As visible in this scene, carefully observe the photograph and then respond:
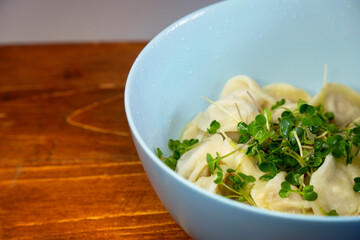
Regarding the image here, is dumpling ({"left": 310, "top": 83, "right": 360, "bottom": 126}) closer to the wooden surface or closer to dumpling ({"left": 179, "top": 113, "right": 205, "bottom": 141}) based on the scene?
dumpling ({"left": 179, "top": 113, "right": 205, "bottom": 141})

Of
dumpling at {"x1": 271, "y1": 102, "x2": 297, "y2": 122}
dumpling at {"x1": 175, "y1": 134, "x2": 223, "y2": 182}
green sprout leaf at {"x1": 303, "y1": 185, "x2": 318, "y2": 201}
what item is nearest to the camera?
green sprout leaf at {"x1": 303, "y1": 185, "x2": 318, "y2": 201}

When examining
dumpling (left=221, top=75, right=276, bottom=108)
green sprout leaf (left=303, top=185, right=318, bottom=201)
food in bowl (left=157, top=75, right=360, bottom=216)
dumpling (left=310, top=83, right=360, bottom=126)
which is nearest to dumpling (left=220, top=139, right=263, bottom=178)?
food in bowl (left=157, top=75, right=360, bottom=216)

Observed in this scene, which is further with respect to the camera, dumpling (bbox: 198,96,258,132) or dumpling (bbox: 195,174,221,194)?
dumpling (bbox: 198,96,258,132)

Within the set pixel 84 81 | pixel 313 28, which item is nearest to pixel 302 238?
pixel 313 28

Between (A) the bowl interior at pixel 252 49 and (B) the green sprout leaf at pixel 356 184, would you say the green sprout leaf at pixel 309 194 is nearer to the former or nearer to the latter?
(B) the green sprout leaf at pixel 356 184

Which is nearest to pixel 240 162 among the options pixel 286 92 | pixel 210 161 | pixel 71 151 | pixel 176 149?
pixel 210 161

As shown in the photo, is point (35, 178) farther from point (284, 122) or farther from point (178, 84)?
point (284, 122)
